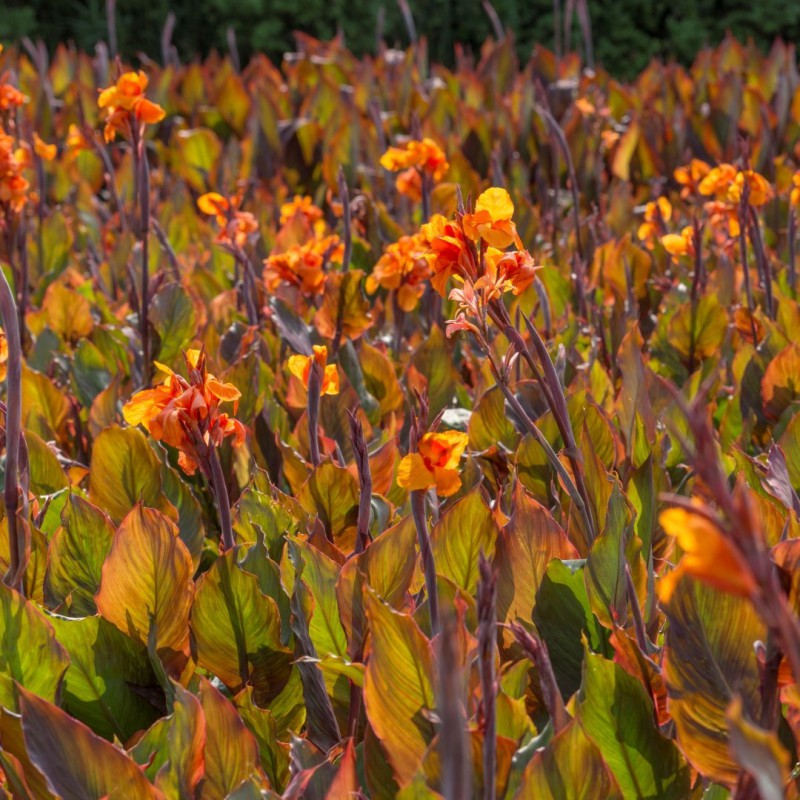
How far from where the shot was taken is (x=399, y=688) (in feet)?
3.54

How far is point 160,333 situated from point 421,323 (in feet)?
2.05

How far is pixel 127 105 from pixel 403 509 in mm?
977

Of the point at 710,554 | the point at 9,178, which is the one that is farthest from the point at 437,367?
the point at 710,554

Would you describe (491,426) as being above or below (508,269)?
below

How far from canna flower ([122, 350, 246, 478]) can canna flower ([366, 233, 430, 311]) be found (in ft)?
3.08

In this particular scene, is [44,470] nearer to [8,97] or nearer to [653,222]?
[8,97]

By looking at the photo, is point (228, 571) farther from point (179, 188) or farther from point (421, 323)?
point (179, 188)

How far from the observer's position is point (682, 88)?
191 inches

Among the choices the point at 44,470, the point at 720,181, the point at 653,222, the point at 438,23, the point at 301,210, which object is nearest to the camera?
the point at 44,470

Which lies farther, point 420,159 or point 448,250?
point 420,159

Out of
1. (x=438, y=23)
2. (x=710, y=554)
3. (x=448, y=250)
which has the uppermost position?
(x=710, y=554)

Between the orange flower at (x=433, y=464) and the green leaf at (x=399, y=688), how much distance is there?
12cm

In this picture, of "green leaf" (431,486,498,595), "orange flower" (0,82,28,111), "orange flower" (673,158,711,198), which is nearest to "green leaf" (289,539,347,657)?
"green leaf" (431,486,498,595)

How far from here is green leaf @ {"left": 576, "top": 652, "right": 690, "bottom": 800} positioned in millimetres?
1092
